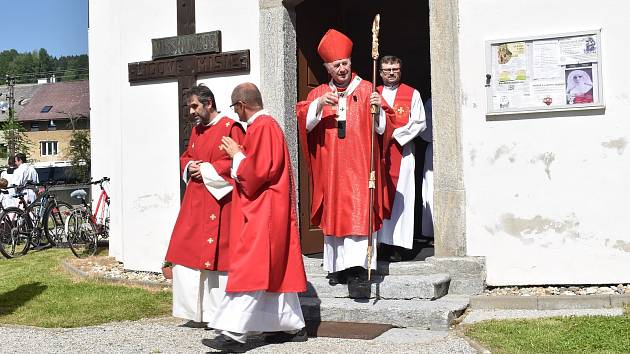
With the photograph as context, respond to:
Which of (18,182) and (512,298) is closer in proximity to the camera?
(512,298)

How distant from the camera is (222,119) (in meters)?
6.68

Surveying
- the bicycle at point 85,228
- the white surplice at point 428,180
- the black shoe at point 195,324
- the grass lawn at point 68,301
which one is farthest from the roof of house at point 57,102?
the black shoe at point 195,324

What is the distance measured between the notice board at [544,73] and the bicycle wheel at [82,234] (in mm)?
7075

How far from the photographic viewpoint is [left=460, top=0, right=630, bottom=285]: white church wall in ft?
22.6

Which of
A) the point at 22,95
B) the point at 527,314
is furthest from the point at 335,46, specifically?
the point at 22,95

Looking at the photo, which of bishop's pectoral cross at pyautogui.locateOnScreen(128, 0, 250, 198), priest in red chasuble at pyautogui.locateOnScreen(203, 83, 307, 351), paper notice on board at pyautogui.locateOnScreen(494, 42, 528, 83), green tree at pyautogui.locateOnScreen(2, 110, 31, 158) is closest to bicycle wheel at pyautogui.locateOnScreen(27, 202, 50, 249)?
bishop's pectoral cross at pyautogui.locateOnScreen(128, 0, 250, 198)

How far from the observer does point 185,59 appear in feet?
29.5

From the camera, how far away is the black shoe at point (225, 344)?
593cm

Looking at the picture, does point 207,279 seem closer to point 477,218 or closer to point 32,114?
point 477,218

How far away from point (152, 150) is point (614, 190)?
196 inches

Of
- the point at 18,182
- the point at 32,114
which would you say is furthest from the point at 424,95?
the point at 32,114

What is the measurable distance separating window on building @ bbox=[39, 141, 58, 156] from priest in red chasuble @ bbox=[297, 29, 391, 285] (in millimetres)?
66696

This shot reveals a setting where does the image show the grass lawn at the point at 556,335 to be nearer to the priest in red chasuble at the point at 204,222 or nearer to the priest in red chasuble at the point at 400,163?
the priest in red chasuble at the point at 400,163

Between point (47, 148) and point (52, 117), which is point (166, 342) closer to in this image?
point (52, 117)
